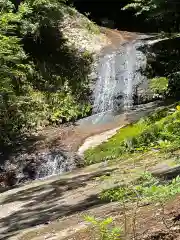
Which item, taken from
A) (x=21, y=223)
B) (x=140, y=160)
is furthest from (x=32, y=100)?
(x=21, y=223)

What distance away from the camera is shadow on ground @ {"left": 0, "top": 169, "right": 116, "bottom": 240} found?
6594 mm

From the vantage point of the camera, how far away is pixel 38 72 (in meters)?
19.6

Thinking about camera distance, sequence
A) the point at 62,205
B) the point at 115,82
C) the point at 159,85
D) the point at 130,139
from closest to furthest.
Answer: the point at 62,205
the point at 130,139
the point at 159,85
the point at 115,82

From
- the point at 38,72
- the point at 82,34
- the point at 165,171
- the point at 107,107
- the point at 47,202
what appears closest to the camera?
the point at 165,171

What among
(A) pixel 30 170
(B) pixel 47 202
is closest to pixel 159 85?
(A) pixel 30 170

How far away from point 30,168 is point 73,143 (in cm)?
166

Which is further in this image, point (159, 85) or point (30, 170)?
point (159, 85)

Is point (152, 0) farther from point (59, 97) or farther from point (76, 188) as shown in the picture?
point (76, 188)

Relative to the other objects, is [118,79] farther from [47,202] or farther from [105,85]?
[47,202]

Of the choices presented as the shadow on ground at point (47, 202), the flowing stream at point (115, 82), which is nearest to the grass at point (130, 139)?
the shadow on ground at point (47, 202)

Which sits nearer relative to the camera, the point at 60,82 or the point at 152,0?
the point at 152,0

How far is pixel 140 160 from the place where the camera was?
8.72 metres

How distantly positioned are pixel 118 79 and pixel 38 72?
3881mm

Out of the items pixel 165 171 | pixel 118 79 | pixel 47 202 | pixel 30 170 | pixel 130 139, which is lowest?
pixel 30 170
